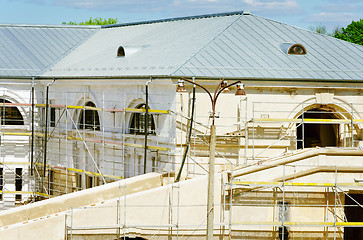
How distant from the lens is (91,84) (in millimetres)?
36781

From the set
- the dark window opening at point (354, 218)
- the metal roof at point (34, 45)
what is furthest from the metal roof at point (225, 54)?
the dark window opening at point (354, 218)

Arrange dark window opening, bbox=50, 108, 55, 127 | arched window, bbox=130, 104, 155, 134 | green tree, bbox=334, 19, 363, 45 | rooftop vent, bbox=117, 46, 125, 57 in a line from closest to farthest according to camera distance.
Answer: arched window, bbox=130, 104, 155, 134, rooftop vent, bbox=117, 46, 125, 57, dark window opening, bbox=50, 108, 55, 127, green tree, bbox=334, 19, 363, 45

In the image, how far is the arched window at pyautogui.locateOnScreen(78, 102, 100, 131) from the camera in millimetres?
37344

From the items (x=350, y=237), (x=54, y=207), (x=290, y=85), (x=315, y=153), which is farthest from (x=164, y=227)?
(x=350, y=237)

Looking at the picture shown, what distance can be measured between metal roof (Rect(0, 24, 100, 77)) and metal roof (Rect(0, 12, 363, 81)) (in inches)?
28.2

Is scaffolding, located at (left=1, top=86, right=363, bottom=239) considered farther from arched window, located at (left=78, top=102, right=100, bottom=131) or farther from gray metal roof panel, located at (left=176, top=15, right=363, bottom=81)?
gray metal roof panel, located at (left=176, top=15, right=363, bottom=81)

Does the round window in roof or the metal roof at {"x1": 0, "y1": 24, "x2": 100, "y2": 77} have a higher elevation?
the metal roof at {"x1": 0, "y1": 24, "x2": 100, "y2": 77}

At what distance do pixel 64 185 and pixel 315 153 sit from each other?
Answer: 46.9 ft

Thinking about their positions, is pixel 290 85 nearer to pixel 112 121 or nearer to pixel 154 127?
pixel 154 127

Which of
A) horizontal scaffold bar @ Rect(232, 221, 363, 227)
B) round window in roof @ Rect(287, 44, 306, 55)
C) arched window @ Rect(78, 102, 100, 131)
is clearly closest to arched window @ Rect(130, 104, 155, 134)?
arched window @ Rect(78, 102, 100, 131)

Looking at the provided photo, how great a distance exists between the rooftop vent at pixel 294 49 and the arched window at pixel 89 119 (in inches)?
355

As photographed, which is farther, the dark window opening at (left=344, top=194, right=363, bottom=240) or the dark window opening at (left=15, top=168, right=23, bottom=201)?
the dark window opening at (left=15, top=168, right=23, bottom=201)

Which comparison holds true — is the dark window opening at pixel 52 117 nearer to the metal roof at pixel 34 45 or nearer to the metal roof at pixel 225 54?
the metal roof at pixel 225 54

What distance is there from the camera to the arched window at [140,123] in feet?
111
